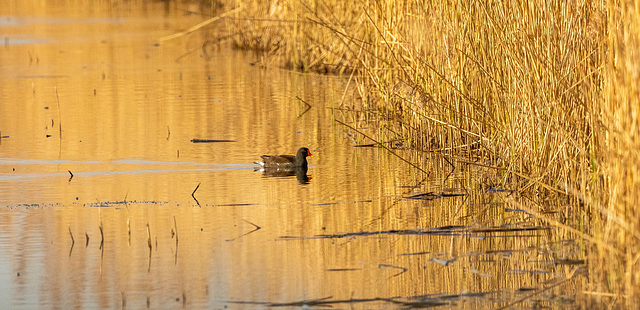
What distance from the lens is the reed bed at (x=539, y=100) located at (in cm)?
519

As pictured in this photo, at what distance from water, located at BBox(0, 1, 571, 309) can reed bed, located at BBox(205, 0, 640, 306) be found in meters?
0.31

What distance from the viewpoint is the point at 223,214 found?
692 centimetres

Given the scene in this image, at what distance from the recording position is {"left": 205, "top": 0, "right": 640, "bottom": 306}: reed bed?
519 centimetres

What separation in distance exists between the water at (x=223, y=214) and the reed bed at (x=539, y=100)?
31 centimetres

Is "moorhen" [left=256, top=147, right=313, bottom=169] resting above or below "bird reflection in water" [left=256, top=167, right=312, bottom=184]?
above

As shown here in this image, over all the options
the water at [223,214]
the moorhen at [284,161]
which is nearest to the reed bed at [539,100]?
the water at [223,214]

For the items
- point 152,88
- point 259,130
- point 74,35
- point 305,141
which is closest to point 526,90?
point 305,141

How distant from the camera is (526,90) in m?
6.99

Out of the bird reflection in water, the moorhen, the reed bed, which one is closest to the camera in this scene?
the reed bed

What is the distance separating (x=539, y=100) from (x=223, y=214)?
216 cm

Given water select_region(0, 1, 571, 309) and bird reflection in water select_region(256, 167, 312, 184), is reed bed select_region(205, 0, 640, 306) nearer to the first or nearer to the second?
water select_region(0, 1, 571, 309)

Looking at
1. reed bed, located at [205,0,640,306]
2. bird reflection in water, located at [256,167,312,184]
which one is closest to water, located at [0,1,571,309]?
bird reflection in water, located at [256,167,312,184]

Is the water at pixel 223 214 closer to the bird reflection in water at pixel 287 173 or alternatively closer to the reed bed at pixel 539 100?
the bird reflection in water at pixel 287 173

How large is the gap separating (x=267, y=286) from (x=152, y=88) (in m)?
9.86
